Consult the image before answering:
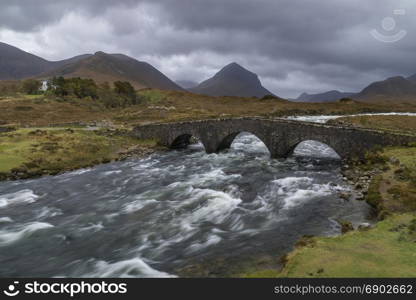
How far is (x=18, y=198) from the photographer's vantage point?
88.4ft

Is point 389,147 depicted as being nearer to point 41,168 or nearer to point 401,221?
point 401,221

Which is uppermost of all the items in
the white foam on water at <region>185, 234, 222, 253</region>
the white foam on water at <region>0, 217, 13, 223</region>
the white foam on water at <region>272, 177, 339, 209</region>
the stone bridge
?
the stone bridge

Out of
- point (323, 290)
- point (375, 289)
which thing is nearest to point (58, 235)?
point (323, 290)

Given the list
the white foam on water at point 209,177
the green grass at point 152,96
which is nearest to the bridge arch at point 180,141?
the white foam on water at point 209,177

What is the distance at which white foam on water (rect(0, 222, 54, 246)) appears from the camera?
19125 millimetres

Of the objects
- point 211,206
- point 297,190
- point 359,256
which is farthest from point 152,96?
point 359,256

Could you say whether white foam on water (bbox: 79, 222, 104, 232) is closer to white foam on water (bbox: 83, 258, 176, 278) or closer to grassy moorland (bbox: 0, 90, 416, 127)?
white foam on water (bbox: 83, 258, 176, 278)

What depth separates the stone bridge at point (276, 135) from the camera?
104 ft

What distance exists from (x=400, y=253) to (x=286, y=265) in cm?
464

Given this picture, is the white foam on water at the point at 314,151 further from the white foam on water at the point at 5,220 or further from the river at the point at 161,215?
the white foam on water at the point at 5,220

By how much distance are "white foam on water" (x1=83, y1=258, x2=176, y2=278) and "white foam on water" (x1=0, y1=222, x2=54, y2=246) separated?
7027 millimetres

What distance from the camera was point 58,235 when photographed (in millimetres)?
19469

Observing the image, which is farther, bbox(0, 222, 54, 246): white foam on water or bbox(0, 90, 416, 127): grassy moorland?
bbox(0, 90, 416, 127): grassy moorland

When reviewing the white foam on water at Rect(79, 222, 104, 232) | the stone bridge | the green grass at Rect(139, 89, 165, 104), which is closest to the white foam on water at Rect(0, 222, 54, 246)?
the white foam on water at Rect(79, 222, 104, 232)
